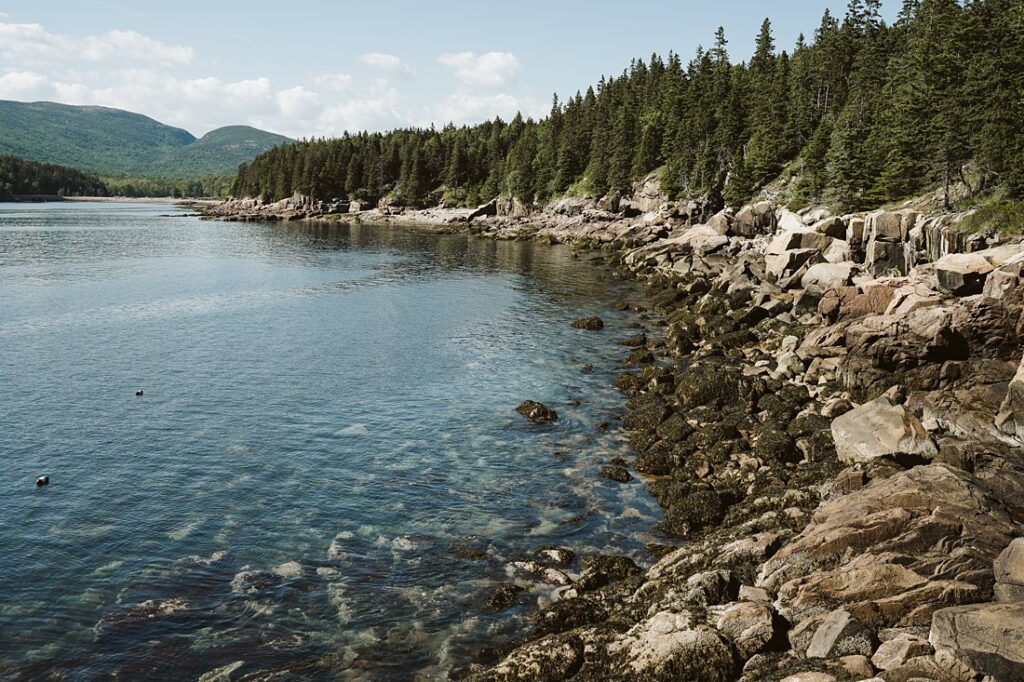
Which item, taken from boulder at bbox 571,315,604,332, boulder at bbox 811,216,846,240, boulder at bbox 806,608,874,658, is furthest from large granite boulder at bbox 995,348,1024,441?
boulder at bbox 811,216,846,240

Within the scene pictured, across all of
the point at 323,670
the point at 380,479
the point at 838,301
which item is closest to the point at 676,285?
the point at 838,301

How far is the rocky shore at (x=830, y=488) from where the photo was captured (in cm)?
1403

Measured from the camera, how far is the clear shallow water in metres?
18.2

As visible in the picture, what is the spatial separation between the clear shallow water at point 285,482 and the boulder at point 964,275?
19294mm

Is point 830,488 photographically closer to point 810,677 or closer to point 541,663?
point 810,677

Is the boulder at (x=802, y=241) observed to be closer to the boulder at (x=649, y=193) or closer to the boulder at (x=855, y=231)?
the boulder at (x=855, y=231)

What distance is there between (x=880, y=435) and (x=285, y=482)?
2431cm

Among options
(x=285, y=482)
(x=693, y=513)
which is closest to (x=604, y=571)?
(x=693, y=513)

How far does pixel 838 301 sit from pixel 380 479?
3122cm

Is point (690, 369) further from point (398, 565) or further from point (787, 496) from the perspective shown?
point (398, 565)

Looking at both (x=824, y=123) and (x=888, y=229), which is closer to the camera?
(x=888, y=229)

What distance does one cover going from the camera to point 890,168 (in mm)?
70625

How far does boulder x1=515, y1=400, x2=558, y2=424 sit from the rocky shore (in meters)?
4.39

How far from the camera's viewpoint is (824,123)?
94.5 m
